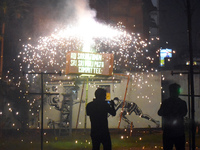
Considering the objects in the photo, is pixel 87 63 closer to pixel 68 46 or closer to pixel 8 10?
pixel 68 46

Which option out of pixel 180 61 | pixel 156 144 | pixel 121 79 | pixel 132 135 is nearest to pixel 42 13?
pixel 121 79

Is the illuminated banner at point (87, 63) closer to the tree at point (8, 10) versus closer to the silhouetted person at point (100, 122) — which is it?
the tree at point (8, 10)

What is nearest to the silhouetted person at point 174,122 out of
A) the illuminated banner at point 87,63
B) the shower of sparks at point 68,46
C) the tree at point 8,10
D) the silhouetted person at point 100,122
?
the silhouetted person at point 100,122

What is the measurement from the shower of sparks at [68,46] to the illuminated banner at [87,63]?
2.90 m

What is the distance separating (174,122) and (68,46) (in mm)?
9873

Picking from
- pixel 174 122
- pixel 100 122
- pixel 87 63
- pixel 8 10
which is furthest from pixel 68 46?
pixel 174 122

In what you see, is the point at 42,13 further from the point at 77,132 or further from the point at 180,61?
the point at 180,61

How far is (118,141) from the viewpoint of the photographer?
464 inches

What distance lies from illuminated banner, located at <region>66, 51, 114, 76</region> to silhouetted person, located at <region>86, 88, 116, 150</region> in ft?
14.1

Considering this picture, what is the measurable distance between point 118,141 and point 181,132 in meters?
6.08

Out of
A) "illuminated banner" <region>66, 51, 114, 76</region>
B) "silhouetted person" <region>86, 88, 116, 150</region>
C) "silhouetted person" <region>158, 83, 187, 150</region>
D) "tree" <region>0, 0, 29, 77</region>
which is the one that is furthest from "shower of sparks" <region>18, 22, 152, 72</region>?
"silhouetted person" <region>158, 83, 187, 150</region>

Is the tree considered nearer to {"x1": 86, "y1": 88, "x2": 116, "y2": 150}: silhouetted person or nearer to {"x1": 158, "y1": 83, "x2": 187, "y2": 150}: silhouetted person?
{"x1": 86, "y1": 88, "x2": 116, "y2": 150}: silhouetted person

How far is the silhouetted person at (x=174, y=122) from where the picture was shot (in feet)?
19.5

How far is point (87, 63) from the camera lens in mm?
10562
